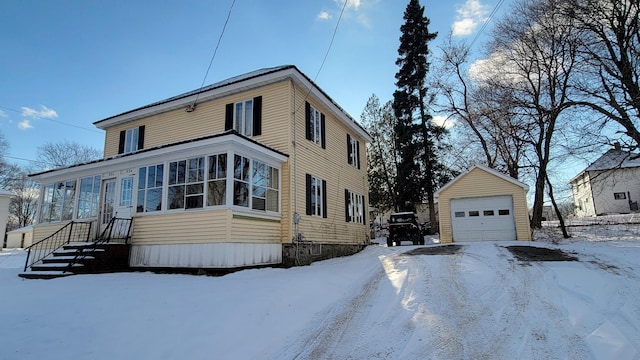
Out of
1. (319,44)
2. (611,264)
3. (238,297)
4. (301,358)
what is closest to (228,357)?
(301,358)

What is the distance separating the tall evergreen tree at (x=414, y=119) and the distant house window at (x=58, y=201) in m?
23.0

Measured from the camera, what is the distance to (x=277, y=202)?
39.5ft

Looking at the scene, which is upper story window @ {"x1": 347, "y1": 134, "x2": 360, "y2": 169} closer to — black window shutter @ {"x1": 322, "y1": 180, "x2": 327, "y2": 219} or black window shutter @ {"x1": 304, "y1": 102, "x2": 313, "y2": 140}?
black window shutter @ {"x1": 322, "y1": 180, "x2": 327, "y2": 219}

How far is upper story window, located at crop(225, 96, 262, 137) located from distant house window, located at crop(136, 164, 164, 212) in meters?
3.40

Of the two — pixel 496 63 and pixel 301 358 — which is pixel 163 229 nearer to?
pixel 301 358

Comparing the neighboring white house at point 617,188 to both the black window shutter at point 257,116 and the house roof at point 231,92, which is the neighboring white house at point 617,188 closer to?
the house roof at point 231,92

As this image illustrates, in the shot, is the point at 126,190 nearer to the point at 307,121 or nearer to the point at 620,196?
the point at 307,121

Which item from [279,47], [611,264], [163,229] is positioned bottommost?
[611,264]

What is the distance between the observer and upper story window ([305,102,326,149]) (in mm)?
13844

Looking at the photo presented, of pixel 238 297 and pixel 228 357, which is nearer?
pixel 228 357

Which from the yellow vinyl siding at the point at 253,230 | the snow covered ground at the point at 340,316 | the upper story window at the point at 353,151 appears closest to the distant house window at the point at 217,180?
the yellow vinyl siding at the point at 253,230

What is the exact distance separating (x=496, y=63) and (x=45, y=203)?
26.2m

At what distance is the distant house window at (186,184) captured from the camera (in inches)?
407

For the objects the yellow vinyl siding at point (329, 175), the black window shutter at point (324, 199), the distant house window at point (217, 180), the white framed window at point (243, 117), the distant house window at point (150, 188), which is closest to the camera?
the distant house window at point (217, 180)
